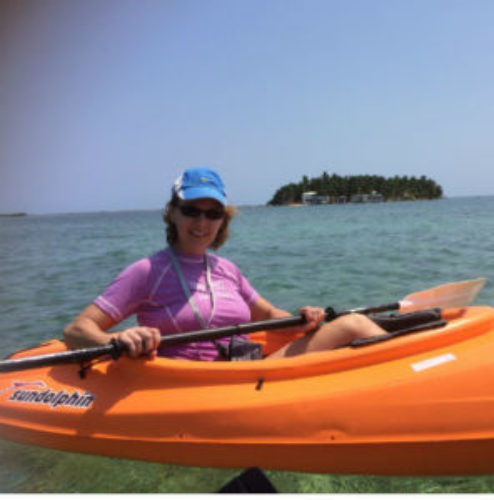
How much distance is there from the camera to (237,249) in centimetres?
1723

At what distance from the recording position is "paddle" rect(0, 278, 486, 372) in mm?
2426

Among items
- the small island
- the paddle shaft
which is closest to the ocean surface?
the paddle shaft

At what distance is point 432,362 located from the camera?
231 centimetres

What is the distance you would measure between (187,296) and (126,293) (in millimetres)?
341

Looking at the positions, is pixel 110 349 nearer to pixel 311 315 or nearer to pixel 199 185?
pixel 199 185

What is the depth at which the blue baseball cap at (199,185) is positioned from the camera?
8.55ft

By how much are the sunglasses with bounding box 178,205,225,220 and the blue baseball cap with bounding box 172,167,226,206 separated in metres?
0.06

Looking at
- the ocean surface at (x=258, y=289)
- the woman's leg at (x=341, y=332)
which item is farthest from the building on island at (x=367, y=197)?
the woman's leg at (x=341, y=332)

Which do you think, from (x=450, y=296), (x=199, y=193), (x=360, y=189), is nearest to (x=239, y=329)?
(x=199, y=193)

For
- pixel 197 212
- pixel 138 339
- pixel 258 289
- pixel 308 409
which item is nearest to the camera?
pixel 308 409

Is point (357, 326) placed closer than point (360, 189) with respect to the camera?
Yes

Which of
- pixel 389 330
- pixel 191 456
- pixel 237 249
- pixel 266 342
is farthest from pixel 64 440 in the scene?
pixel 237 249

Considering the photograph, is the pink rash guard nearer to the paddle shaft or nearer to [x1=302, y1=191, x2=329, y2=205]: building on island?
the paddle shaft

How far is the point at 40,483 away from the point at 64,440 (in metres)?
0.25
